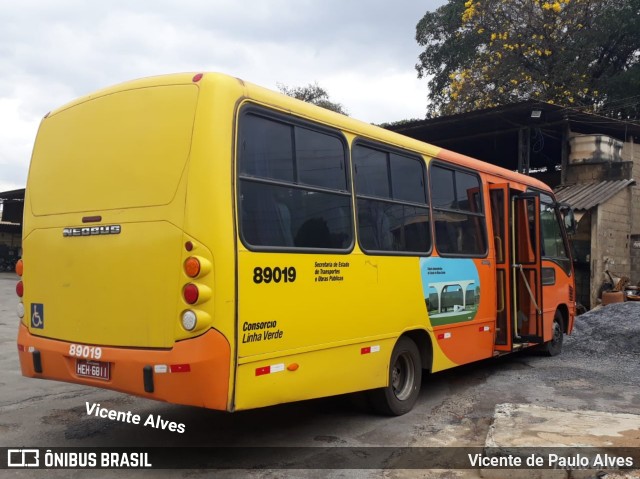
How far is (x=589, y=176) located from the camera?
16.8 m

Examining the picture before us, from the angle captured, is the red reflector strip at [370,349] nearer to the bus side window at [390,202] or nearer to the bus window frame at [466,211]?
the bus side window at [390,202]

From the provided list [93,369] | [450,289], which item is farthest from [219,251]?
[450,289]

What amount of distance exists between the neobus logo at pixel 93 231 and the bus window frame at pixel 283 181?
1.00 metres

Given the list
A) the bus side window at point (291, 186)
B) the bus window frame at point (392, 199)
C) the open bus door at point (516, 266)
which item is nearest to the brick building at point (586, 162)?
the open bus door at point (516, 266)

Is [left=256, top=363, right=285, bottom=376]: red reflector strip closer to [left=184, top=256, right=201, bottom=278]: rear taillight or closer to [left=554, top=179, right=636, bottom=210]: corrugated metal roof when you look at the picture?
[left=184, top=256, right=201, bottom=278]: rear taillight

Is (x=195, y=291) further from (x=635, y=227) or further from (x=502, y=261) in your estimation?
(x=635, y=227)

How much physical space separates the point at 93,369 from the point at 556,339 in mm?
7722

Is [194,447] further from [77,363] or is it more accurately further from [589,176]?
[589,176]

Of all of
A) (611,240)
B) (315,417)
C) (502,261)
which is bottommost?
(315,417)

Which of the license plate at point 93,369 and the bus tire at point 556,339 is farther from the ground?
the license plate at point 93,369

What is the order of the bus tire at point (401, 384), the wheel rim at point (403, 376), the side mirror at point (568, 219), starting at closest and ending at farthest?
the bus tire at point (401, 384), the wheel rim at point (403, 376), the side mirror at point (568, 219)

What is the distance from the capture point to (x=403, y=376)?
252 inches

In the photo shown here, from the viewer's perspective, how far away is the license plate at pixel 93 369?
14.7 ft

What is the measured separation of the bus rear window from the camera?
4410mm
